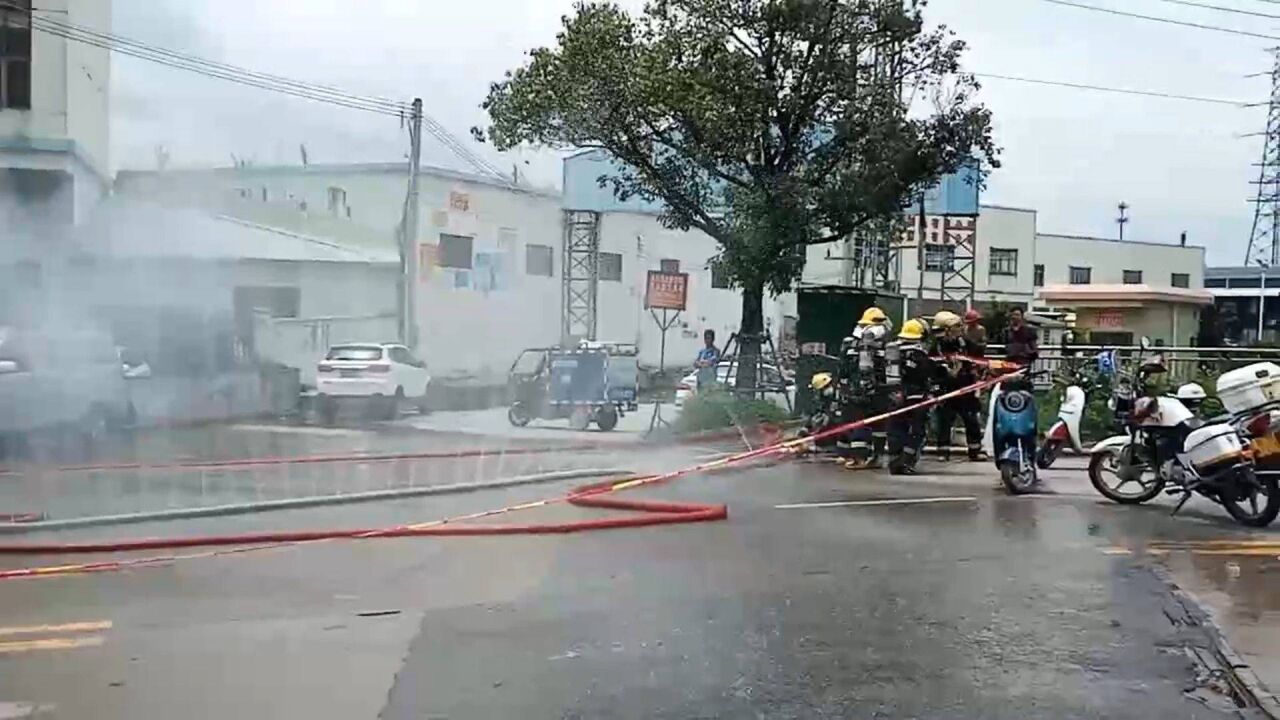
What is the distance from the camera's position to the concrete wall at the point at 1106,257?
56125 millimetres

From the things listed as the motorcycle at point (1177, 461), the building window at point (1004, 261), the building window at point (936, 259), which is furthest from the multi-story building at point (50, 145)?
the building window at point (1004, 261)

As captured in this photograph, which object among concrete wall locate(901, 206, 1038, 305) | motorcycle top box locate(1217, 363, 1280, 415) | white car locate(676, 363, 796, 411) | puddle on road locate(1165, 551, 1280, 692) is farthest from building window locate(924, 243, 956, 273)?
puddle on road locate(1165, 551, 1280, 692)

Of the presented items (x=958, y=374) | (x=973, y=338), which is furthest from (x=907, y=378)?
(x=973, y=338)

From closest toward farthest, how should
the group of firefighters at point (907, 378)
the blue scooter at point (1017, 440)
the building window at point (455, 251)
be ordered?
the blue scooter at point (1017, 440) < the group of firefighters at point (907, 378) < the building window at point (455, 251)

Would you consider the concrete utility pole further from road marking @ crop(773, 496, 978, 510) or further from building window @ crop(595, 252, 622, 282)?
road marking @ crop(773, 496, 978, 510)

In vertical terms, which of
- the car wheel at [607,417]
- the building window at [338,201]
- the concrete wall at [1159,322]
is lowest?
the car wheel at [607,417]

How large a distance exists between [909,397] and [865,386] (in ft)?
2.01

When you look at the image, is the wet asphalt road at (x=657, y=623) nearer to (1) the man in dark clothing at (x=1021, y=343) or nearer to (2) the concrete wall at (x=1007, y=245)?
(1) the man in dark clothing at (x=1021, y=343)

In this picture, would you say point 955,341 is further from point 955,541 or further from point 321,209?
point 321,209

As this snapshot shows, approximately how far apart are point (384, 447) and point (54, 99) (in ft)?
20.2

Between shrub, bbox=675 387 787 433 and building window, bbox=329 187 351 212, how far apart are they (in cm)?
577

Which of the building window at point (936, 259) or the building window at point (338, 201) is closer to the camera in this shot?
the building window at point (338, 201)

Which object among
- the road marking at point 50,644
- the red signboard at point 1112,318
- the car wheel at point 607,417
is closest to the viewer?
the road marking at point 50,644

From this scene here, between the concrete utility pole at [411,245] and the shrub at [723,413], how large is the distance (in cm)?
591
